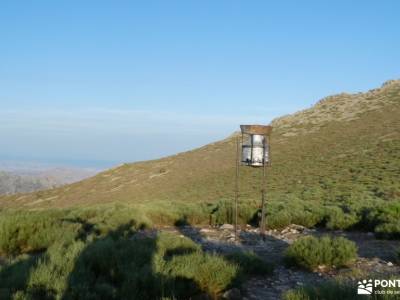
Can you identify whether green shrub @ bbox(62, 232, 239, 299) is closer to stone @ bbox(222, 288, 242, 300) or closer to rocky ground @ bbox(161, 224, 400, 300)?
stone @ bbox(222, 288, 242, 300)

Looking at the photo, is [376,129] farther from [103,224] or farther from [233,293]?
[233,293]

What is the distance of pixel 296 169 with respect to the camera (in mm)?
37594

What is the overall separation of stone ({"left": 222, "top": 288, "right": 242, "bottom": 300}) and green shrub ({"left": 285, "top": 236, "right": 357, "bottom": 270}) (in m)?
2.10

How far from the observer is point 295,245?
8477mm

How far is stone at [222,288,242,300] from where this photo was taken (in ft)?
20.7

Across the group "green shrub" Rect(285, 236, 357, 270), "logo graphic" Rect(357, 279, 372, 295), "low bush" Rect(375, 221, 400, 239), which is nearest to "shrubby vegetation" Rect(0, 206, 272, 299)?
"green shrub" Rect(285, 236, 357, 270)

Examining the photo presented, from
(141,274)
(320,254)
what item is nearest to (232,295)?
(141,274)

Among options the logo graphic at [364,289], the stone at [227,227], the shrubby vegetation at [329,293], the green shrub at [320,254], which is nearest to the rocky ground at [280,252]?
the stone at [227,227]

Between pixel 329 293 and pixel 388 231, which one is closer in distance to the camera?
pixel 329 293

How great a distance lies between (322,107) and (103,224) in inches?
2137

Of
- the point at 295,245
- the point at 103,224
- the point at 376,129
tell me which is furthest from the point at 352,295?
the point at 376,129

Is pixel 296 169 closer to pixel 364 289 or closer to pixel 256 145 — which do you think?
pixel 256 145

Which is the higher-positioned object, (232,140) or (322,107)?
(322,107)

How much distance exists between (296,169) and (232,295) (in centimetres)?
3210
